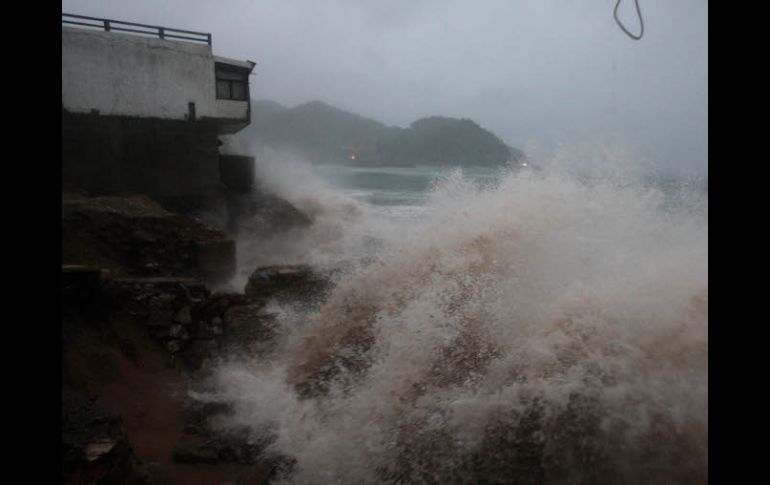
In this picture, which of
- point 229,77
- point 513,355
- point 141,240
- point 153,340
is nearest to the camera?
point 513,355

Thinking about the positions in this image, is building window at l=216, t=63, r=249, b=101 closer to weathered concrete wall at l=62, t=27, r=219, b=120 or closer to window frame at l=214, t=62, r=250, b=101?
window frame at l=214, t=62, r=250, b=101

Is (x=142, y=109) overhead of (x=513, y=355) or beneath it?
overhead

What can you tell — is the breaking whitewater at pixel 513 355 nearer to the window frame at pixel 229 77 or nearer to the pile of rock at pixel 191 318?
the pile of rock at pixel 191 318

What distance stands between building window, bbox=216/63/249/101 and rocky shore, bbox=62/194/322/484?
6500 mm

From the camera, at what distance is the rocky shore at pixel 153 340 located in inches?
136

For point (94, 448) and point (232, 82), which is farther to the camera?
point (232, 82)

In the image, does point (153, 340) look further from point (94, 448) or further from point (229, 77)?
point (229, 77)

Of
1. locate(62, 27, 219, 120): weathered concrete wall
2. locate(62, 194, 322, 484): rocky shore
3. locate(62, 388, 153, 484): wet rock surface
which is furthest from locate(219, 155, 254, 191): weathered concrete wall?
locate(62, 388, 153, 484): wet rock surface

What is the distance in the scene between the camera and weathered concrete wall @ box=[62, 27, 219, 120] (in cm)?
1338

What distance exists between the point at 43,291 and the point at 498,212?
6305 millimetres

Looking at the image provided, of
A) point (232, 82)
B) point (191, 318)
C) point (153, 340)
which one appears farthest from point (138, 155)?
point (153, 340)

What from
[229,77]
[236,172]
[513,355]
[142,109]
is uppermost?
[229,77]

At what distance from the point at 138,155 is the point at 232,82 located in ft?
13.6

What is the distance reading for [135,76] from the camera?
14.1 m
